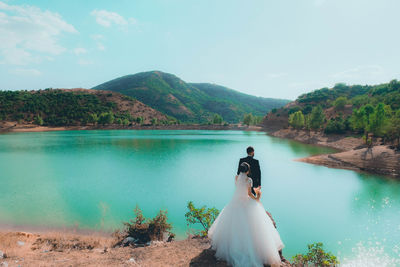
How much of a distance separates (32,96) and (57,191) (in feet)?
406

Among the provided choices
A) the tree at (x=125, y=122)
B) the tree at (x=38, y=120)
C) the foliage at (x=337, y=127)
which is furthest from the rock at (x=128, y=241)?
the tree at (x=125, y=122)

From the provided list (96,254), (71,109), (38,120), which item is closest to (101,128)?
(71,109)

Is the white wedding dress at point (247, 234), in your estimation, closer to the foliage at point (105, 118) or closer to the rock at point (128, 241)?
the rock at point (128, 241)

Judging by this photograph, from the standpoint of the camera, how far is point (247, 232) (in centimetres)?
542

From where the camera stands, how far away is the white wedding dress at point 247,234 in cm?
538

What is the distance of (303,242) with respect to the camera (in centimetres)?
1097

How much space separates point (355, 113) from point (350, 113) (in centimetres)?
4452

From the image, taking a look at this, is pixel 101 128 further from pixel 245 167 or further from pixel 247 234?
pixel 247 234

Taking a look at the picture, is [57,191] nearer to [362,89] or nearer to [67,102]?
[67,102]

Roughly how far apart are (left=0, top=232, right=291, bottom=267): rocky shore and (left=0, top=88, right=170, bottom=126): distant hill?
344ft

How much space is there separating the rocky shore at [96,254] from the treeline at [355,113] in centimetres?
3559

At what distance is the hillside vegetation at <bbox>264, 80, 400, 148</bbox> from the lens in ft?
127

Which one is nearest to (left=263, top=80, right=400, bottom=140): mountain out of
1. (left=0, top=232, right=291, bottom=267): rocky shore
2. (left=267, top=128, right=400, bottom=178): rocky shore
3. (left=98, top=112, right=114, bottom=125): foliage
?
(left=267, top=128, right=400, bottom=178): rocky shore

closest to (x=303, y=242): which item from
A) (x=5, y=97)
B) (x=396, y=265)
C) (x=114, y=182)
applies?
(x=396, y=265)
